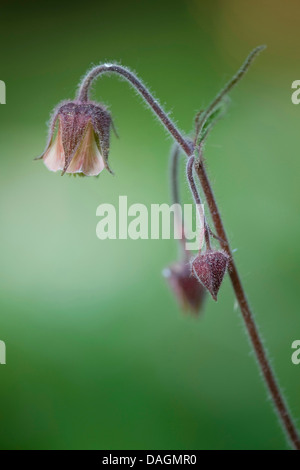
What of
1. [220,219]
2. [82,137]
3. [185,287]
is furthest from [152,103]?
[185,287]

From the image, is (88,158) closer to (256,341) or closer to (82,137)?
(82,137)

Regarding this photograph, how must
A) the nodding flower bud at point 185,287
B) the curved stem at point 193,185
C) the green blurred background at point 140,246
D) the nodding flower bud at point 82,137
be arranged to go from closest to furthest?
the curved stem at point 193,185 < the nodding flower bud at point 82,137 < the nodding flower bud at point 185,287 < the green blurred background at point 140,246

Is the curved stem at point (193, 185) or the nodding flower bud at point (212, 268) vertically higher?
the curved stem at point (193, 185)

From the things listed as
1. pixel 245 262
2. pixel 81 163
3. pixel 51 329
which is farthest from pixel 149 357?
pixel 81 163

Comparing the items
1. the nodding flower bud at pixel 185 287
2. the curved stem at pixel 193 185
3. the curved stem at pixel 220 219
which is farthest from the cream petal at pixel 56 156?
the nodding flower bud at pixel 185 287

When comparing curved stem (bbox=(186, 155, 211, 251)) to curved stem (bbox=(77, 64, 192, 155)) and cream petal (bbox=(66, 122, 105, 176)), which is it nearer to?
curved stem (bbox=(77, 64, 192, 155))

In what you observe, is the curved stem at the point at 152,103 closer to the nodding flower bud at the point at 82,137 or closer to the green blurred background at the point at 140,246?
the nodding flower bud at the point at 82,137

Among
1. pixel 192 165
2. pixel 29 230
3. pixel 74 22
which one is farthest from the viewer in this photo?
pixel 74 22
